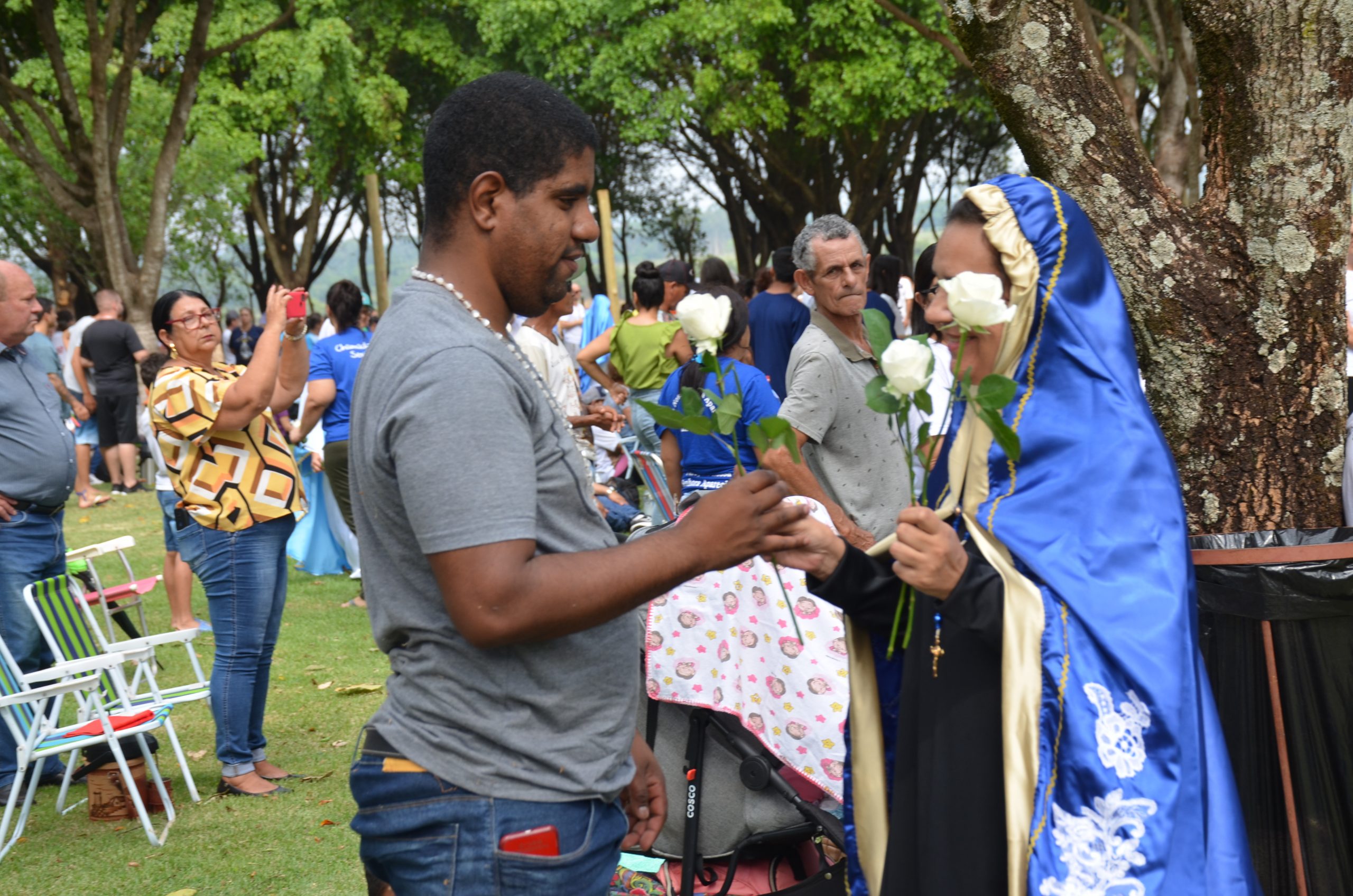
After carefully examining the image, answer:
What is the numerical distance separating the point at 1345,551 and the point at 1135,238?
3.31 feet

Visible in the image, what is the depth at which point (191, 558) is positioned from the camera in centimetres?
536

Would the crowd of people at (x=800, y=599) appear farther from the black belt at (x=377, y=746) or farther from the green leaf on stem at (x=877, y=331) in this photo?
the green leaf on stem at (x=877, y=331)

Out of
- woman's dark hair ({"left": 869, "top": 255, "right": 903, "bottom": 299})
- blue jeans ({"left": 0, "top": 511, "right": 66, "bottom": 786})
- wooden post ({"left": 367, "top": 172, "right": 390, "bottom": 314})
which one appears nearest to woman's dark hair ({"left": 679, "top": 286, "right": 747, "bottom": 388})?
woman's dark hair ({"left": 869, "top": 255, "right": 903, "bottom": 299})

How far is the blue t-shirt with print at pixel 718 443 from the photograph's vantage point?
5.08 meters

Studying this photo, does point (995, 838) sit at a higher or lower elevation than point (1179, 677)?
lower

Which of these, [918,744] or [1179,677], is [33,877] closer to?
[918,744]

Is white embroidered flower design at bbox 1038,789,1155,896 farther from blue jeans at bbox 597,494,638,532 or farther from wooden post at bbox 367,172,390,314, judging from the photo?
wooden post at bbox 367,172,390,314

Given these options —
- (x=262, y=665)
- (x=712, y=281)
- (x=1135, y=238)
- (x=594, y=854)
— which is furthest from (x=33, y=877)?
(x=712, y=281)

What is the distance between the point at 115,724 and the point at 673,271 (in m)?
4.85

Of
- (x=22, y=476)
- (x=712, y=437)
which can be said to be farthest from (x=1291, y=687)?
(x=22, y=476)

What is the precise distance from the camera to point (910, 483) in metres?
2.47

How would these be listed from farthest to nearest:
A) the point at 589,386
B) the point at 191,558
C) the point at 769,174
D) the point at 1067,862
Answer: the point at 769,174 < the point at 589,386 < the point at 191,558 < the point at 1067,862

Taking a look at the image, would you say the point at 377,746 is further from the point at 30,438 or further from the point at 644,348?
the point at 644,348

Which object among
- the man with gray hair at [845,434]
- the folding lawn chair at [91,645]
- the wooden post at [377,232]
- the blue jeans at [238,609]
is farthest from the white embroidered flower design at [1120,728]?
the wooden post at [377,232]
